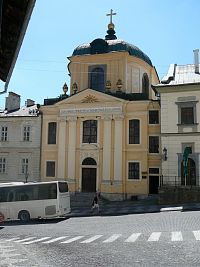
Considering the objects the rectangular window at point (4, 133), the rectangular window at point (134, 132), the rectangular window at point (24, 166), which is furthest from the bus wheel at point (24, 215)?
the rectangular window at point (4, 133)

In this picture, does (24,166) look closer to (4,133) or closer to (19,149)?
(19,149)

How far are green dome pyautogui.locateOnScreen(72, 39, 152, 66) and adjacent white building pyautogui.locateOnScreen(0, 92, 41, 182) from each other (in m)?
8.82

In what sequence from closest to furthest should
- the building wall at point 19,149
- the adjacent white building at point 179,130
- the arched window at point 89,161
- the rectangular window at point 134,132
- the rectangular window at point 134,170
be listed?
1. the adjacent white building at point 179,130
2. the rectangular window at point 134,170
3. the rectangular window at point 134,132
4. the arched window at point 89,161
5. the building wall at point 19,149

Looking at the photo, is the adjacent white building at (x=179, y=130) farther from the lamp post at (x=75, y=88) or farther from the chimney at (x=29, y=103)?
the chimney at (x=29, y=103)

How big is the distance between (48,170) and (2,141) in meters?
6.46

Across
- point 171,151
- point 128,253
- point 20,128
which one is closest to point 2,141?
point 20,128

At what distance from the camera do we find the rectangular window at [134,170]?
1465 inches

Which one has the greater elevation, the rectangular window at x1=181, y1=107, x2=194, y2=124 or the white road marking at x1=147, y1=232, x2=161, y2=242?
the rectangular window at x1=181, y1=107, x2=194, y2=124

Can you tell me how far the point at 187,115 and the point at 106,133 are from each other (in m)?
8.32

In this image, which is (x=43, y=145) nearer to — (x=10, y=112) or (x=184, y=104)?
(x=10, y=112)

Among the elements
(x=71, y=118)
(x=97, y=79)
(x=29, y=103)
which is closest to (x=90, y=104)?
(x=71, y=118)

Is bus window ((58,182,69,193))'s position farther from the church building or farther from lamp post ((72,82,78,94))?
lamp post ((72,82,78,94))

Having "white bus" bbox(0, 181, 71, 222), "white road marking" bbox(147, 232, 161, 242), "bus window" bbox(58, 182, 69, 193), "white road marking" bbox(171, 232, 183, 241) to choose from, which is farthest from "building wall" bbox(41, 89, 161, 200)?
"white road marking" bbox(171, 232, 183, 241)

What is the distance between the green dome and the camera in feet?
141
